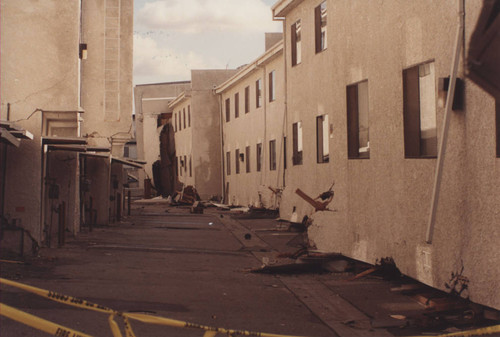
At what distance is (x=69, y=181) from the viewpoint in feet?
59.8

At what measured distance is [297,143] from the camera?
20.3 m

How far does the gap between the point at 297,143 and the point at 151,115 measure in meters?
42.6

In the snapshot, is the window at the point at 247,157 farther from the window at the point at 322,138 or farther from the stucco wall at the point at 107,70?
the window at the point at 322,138

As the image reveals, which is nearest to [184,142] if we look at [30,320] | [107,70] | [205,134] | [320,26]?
[205,134]

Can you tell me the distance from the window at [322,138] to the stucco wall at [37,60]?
5.48 meters

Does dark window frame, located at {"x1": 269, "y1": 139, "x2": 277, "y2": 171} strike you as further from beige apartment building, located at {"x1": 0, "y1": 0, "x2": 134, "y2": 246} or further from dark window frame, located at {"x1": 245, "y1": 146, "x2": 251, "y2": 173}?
beige apartment building, located at {"x1": 0, "y1": 0, "x2": 134, "y2": 246}

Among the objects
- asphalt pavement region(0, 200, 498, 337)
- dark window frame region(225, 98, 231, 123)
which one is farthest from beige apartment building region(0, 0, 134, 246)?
dark window frame region(225, 98, 231, 123)

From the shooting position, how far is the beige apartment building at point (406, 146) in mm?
8555

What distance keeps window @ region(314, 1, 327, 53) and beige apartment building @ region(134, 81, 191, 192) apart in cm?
4047

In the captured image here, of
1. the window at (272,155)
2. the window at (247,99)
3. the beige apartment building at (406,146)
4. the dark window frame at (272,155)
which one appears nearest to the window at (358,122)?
the beige apartment building at (406,146)

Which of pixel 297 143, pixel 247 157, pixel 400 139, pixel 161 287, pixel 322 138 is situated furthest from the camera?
pixel 247 157

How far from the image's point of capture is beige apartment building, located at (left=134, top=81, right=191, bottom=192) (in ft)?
198

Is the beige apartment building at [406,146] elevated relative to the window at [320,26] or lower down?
lower down

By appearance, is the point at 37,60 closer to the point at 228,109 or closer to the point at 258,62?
the point at 258,62
